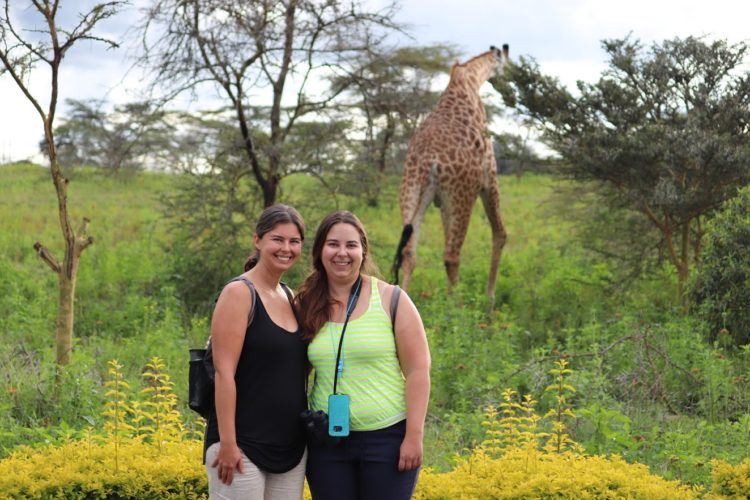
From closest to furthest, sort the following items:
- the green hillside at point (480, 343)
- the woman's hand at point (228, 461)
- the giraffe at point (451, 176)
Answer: the woman's hand at point (228, 461)
the green hillside at point (480, 343)
the giraffe at point (451, 176)

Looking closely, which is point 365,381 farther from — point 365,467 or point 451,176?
point 451,176

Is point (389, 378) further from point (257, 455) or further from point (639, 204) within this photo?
point (639, 204)

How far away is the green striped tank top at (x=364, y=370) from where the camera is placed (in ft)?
11.2

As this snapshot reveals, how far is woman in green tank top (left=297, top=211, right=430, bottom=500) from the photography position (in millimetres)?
3420

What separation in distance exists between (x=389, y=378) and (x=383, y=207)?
16209 millimetres

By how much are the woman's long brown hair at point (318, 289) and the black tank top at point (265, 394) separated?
0.32 ft

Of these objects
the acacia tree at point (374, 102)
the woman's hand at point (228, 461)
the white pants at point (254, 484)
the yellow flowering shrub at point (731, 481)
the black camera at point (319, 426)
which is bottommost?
the yellow flowering shrub at point (731, 481)

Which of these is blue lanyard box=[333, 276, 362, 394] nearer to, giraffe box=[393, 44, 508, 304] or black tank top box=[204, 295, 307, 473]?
black tank top box=[204, 295, 307, 473]

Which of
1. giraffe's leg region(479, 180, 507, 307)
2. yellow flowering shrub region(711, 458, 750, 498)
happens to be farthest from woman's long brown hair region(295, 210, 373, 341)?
giraffe's leg region(479, 180, 507, 307)

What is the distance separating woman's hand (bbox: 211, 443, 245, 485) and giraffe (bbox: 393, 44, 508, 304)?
6.62m

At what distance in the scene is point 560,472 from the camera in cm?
444

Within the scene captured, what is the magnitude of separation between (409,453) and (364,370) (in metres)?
0.36

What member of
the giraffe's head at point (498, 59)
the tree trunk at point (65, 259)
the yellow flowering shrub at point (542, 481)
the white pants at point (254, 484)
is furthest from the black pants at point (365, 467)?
the giraffe's head at point (498, 59)

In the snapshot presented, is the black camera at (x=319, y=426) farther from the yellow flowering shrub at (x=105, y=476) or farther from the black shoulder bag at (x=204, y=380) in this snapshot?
the yellow flowering shrub at (x=105, y=476)
